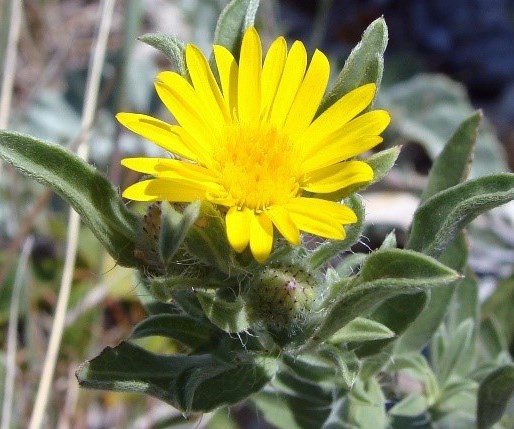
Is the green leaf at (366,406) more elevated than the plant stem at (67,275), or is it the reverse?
the plant stem at (67,275)

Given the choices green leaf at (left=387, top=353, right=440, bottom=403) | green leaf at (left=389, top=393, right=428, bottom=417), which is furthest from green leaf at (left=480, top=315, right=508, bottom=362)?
green leaf at (left=389, top=393, right=428, bottom=417)

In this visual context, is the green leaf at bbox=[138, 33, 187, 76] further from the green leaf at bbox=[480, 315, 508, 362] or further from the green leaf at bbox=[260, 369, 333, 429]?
the green leaf at bbox=[480, 315, 508, 362]

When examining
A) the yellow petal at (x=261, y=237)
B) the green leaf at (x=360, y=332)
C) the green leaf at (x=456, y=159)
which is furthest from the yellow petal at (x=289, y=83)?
the green leaf at (x=456, y=159)

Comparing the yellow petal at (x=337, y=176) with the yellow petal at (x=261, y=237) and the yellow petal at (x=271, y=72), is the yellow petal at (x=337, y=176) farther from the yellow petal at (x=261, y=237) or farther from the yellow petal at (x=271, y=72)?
the yellow petal at (x=271, y=72)

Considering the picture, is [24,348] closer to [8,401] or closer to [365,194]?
[8,401]

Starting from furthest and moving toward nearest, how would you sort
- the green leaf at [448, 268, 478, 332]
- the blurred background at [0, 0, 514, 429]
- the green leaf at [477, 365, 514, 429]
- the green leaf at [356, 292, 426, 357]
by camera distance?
1. the blurred background at [0, 0, 514, 429]
2. the green leaf at [448, 268, 478, 332]
3. the green leaf at [477, 365, 514, 429]
4. the green leaf at [356, 292, 426, 357]
